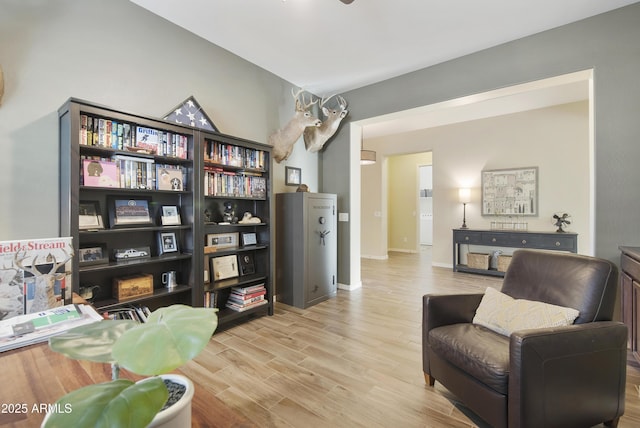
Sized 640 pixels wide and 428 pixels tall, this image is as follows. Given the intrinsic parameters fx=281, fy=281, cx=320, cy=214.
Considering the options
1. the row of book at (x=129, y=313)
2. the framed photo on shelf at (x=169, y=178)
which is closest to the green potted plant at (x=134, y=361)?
the row of book at (x=129, y=313)

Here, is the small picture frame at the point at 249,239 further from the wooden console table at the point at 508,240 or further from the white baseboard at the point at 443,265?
the white baseboard at the point at 443,265

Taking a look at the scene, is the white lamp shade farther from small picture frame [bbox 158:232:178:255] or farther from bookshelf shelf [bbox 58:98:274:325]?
small picture frame [bbox 158:232:178:255]

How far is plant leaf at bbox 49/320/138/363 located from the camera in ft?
1.56

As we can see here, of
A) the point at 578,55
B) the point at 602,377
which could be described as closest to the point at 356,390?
the point at 602,377

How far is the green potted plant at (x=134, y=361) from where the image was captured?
407mm

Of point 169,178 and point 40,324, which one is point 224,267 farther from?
point 40,324

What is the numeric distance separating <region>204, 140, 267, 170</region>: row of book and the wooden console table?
4035 mm

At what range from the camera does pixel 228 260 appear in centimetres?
302

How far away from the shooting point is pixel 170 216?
98.0 inches

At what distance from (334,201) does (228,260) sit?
1.66 meters

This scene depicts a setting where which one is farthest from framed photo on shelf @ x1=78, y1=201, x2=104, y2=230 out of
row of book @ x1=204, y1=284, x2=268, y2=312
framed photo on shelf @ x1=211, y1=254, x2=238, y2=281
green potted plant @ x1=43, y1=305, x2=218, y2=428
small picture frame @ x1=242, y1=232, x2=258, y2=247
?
green potted plant @ x1=43, y1=305, x2=218, y2=428

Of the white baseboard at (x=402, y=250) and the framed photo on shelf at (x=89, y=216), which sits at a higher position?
the framed photo on shelf at (x=89, y=216)

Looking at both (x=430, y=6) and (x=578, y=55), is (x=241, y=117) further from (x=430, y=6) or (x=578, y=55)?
(x=578, y=55)

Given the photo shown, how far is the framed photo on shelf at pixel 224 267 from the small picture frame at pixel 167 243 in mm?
439
